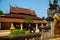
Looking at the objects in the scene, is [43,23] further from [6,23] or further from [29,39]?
[29,39]

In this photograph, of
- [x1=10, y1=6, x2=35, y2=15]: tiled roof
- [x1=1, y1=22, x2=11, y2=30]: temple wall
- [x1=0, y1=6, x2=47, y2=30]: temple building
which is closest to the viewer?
[x1=0, y1=6, x2=47, y2=30]: temple building

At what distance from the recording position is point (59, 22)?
493 cm

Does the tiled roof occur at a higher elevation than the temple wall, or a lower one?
higher

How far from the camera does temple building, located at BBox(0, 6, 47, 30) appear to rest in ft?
91.5

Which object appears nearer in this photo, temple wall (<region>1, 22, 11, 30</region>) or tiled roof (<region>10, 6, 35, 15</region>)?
temple wall (<region>1, 22, 11, 30</region>)

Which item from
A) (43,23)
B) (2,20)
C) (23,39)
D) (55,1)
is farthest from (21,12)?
(23,39)

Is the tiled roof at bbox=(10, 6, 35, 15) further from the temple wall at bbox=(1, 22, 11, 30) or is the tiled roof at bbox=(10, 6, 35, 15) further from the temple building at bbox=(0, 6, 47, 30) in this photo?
the temple wall at bbox=(1, 22, 11, 30)

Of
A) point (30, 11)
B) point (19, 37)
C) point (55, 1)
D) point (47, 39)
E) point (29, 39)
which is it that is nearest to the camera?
point (19, 37)

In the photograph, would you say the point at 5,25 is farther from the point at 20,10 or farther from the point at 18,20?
the point at 20,10

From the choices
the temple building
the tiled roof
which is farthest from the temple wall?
the tiled roof

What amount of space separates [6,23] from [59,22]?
81.2ft

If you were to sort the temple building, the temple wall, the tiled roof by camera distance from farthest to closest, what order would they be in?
the tiled roof, the temple wall, the temple building

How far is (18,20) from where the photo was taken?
2878 cm

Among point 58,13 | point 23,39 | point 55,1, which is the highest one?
point 55,1
